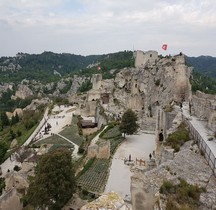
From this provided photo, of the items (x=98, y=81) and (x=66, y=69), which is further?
(x=66, y=69)

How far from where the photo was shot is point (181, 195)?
877 centimetres

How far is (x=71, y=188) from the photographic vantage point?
15.2m

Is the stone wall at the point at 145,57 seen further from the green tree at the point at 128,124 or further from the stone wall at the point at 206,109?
the stone wall at the point at 206,109

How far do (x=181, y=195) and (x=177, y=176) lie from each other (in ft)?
5.17

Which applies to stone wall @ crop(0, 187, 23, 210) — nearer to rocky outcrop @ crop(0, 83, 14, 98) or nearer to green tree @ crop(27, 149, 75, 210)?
green tree @ crop(27, 149, 75, 210)

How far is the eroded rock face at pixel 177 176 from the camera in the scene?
→ 924 centimetres

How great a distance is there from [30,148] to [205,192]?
28430 mm

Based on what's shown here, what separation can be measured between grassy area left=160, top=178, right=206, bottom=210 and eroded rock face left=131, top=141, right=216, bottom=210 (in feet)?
0.74

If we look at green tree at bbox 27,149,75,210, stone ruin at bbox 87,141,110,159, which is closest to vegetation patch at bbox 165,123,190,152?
green tree at bbox 27,149,75,210

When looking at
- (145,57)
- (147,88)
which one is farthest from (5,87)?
(147,88)

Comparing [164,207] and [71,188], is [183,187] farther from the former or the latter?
[71,188]

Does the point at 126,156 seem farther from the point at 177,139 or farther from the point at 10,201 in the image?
the point at 10,201

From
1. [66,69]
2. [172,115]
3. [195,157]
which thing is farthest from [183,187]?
[66,69]

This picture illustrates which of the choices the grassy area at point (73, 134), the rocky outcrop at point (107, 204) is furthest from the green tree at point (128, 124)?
the rocky outcrop at point (107, 204)
